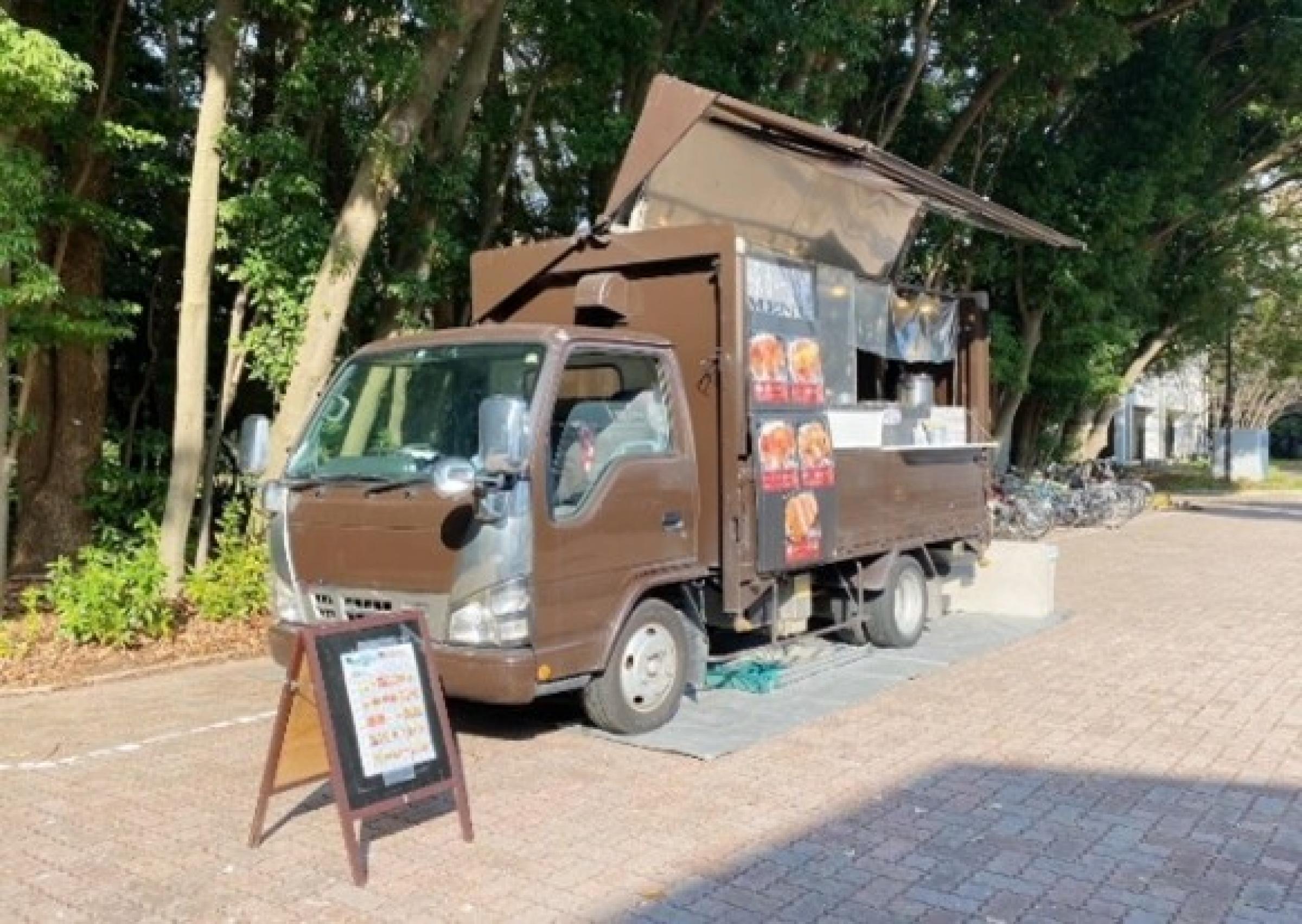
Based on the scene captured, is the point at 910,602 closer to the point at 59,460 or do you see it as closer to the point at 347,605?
the point at 347,605

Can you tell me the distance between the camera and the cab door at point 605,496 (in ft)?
20.3

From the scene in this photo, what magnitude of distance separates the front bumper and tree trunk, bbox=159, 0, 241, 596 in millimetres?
4701

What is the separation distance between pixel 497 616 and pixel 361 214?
17.3ft

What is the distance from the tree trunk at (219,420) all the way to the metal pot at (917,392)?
5965 mm

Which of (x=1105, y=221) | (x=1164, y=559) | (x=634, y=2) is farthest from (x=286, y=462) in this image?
(x=1105, y=221)

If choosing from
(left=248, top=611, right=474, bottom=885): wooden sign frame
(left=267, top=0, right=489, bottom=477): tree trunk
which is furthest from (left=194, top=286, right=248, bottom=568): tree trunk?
(left=248, top=611, right=474, bottom=885): wooden sign frame

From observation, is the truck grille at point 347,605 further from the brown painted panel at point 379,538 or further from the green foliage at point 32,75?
the green foliage at point 32,75

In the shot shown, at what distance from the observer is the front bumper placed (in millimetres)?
5945

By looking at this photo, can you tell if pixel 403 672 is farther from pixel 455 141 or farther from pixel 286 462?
pixel 455 141

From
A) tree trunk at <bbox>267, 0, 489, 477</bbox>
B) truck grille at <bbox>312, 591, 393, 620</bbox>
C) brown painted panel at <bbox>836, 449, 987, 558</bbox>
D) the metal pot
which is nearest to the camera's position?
truck grille at <bbox>312, 591, 393, 620</bbox>

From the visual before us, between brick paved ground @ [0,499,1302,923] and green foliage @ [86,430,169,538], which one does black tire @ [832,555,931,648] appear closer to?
brick paved ground @ [0,499,1302,923]

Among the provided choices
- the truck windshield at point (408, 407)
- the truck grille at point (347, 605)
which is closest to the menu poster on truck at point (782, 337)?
the truck windshield at point (408, 407)

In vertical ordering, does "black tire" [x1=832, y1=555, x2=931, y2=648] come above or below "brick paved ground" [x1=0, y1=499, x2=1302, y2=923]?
above

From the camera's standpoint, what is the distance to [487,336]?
260 inches
